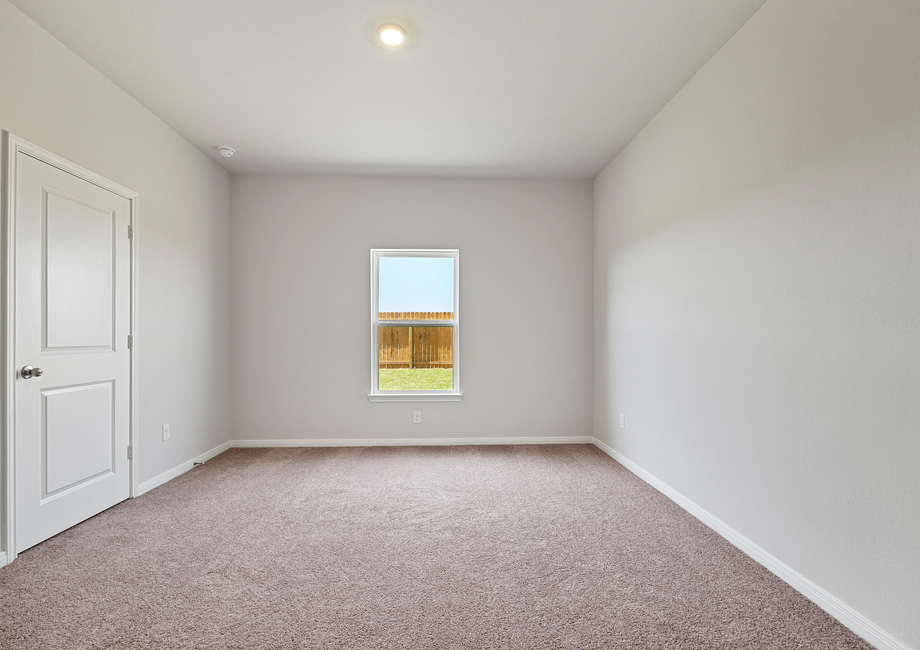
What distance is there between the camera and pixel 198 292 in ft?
13.2

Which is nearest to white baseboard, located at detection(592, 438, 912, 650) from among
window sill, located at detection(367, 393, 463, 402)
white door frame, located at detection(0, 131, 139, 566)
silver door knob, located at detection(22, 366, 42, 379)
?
window sill, located at detection(367, 393, 463, 402)

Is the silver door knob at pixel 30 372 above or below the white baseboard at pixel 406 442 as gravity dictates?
above

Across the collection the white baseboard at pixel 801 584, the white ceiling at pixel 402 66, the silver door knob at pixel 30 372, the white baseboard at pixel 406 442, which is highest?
the white ceiling at pixel 402 66

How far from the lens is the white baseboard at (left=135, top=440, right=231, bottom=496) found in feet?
10.7

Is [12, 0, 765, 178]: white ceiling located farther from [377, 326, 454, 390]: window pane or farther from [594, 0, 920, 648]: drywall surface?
[377, 326, 454, 390]: window pane

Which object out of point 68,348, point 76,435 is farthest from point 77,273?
point 76,435

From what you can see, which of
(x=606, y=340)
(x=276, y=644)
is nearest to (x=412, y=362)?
(x=606, y=340)

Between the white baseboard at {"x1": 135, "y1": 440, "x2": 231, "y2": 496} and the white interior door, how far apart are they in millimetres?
175

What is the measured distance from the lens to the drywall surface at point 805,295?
5.25 feet

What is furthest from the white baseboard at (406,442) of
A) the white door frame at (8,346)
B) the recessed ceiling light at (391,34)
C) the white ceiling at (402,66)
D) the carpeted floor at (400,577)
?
the recessed ceiling light at (391,34)

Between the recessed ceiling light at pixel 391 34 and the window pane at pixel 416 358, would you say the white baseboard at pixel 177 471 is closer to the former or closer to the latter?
the window pane at pixel 416 358

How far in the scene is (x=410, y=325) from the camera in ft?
15.6

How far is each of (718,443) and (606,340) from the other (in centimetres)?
185

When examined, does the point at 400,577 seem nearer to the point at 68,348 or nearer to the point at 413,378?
the point at 68,348
